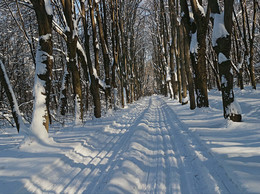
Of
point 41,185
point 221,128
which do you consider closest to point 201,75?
point 221,128

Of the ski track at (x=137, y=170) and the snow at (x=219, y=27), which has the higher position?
the snow at (x=219, y=27)

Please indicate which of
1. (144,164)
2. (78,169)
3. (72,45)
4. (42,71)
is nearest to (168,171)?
(144,164)

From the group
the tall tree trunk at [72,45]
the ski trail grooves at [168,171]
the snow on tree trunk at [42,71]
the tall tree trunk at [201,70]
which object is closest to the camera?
the ski trail grooves at [168,171]

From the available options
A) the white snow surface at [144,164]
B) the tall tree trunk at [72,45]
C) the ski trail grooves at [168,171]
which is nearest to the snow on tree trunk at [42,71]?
the white snow surface at [144,164]

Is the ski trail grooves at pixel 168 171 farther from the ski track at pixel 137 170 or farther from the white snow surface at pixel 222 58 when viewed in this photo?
the white snow surface at pixel 222 58

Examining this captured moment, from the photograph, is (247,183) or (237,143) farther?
(237,143)

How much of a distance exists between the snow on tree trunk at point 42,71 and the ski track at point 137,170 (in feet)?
5.29

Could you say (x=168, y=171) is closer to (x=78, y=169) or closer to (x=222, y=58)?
→ (x=78, y=169)

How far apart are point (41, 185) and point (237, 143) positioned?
465 centimetres

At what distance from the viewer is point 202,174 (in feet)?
11.9

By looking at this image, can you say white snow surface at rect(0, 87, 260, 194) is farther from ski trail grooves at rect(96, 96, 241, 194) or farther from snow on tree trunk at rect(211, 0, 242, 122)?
snow on tree trunk at rect(211, 0, 242, 122)

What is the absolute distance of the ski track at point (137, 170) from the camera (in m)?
3.36

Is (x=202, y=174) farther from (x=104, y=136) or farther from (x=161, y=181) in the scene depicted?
(x=104, y=136)

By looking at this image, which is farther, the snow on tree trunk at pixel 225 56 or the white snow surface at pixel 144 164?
the snow on tree trunk at pixel 225 56
